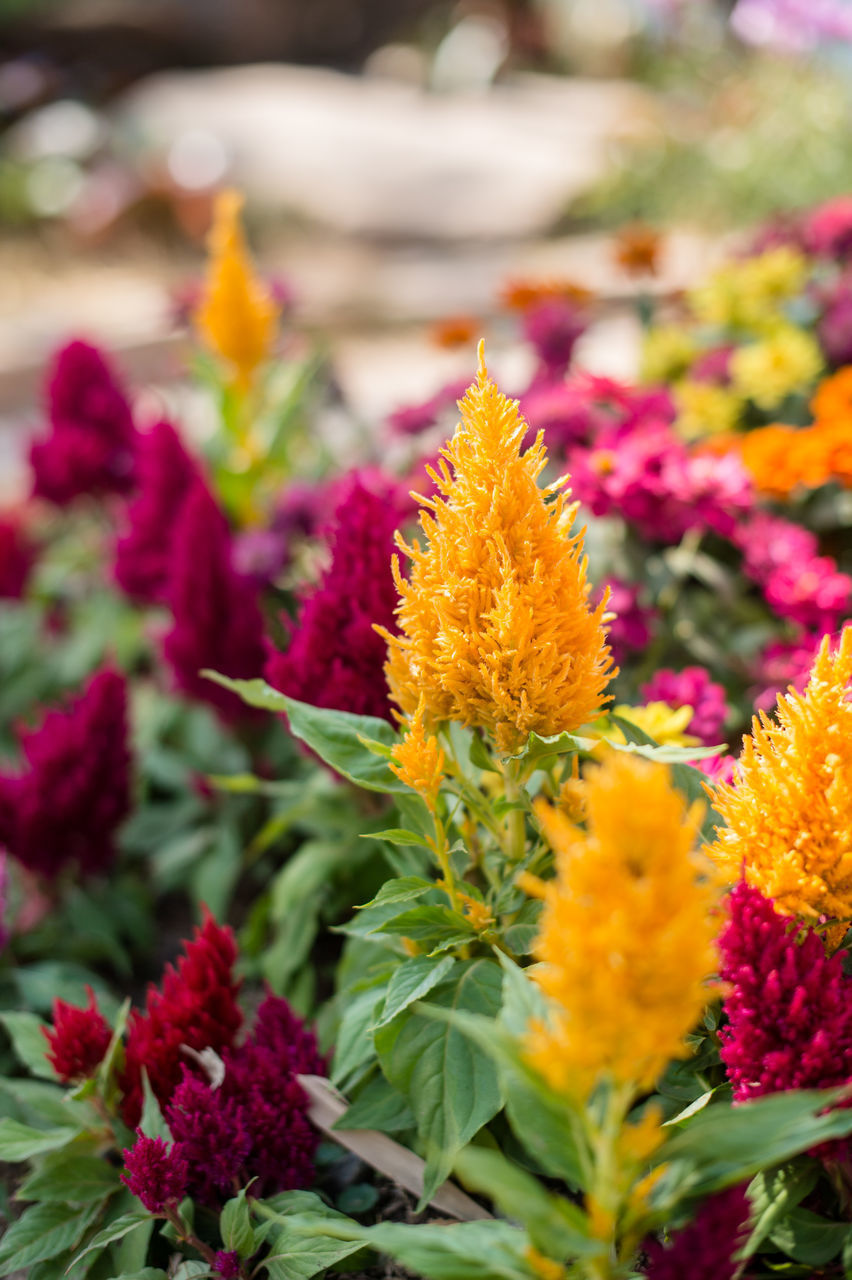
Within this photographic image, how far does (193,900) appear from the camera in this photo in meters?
2.10

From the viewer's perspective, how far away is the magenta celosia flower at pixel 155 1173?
106 centimetres

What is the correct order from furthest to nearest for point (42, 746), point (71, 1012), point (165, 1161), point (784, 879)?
1. point (42, 746)
2. point (71, 1012)
3. point (165, 1161)
4. point (784, 879)

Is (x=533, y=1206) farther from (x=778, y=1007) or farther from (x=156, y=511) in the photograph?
(x=156, y=511)

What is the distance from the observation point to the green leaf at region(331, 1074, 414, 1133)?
1.23 metres

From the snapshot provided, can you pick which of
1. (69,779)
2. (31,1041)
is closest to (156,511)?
(69,779)

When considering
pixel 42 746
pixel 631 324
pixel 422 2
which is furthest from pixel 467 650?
pixel 422 2

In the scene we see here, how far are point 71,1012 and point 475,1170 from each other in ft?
2.30

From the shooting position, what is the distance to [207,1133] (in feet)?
3.78

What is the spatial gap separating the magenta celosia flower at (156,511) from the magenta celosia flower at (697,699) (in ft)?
3.47

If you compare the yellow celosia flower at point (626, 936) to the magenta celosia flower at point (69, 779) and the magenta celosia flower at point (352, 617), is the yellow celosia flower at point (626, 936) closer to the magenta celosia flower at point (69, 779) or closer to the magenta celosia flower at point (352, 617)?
the magenta celosia flower at point (352, 617)

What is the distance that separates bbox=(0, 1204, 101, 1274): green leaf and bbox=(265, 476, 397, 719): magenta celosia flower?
2.23 ft

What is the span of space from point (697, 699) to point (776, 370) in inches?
49.8

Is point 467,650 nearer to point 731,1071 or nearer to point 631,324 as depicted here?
point 731,1071

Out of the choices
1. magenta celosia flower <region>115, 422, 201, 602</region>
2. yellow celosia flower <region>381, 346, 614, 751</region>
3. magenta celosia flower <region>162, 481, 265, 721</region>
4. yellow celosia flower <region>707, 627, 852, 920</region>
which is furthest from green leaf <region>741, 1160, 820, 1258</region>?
magenta celosia flower <region>115, 422, 201, 602</region>
